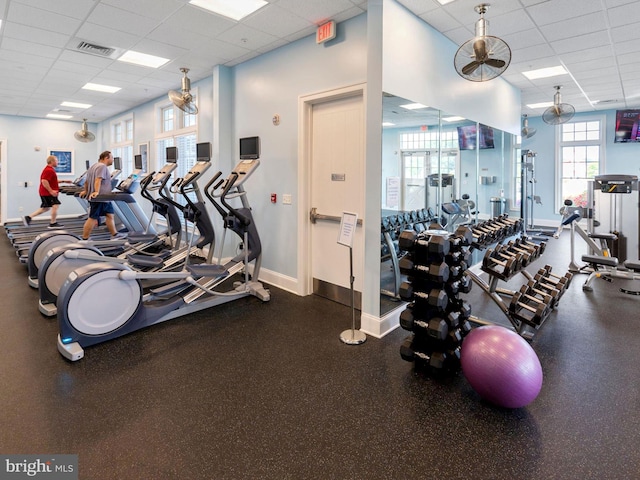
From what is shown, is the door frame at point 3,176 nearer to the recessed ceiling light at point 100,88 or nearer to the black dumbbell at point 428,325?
the recessed ceiling light at point 100,88

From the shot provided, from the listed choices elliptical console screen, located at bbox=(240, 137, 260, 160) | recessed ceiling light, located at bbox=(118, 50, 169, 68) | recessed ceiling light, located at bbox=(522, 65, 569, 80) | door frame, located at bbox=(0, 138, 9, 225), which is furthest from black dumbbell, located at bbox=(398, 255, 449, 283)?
door frame, located at bbox=(0, 138, 9, 225)

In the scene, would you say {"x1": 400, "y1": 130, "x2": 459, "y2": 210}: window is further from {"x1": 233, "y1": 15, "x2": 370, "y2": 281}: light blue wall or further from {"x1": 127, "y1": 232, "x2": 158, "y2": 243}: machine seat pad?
{"x1": 127, "y1": 232, "x2": 158, "y2": 243}: machine seat pad

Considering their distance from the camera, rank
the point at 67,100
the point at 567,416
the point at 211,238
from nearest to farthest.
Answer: the point at 567,416, the point at 211,238, the point at 67,100

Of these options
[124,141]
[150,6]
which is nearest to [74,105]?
[124,141]

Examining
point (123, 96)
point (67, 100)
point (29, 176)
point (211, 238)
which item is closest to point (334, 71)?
point (211, 238)

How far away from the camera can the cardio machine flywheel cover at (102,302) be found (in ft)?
10.2

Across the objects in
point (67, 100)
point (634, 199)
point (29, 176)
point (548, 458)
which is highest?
point (67, 100)

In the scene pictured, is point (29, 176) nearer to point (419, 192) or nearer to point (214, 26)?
point (214, 26)

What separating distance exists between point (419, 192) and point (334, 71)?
163cm

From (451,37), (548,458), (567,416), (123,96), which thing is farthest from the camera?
(123,96)

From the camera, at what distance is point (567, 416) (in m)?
2.36

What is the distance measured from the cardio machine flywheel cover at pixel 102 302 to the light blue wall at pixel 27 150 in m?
10.4

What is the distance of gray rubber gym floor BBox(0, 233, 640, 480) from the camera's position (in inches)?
76.8

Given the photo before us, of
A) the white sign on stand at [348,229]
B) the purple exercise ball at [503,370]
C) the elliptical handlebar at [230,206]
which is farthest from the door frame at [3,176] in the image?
the purple exercise ball at [503,370]
